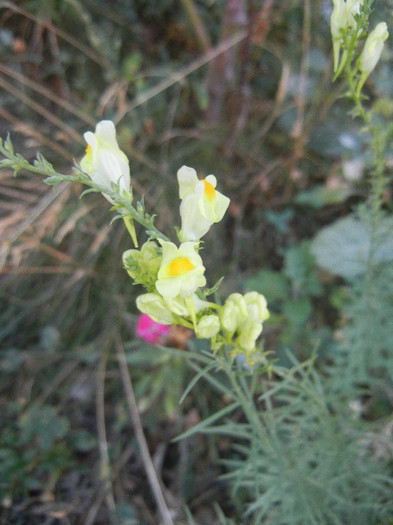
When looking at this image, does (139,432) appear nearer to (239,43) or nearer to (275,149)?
(275,149)

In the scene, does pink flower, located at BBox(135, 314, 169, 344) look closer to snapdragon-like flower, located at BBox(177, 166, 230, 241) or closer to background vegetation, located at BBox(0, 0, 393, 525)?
background vegetation, located at BBox(0, 0, 393, 525)

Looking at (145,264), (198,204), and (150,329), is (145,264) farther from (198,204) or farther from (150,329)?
(150,329)

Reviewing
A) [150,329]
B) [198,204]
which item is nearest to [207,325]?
[198,204]

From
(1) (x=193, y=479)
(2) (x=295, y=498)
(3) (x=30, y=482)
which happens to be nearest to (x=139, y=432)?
(1) (x=193, y=479)

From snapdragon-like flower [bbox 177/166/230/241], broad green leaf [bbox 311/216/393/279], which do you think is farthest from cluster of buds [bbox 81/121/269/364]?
broad green leaf [bbox 311/216/393/279]

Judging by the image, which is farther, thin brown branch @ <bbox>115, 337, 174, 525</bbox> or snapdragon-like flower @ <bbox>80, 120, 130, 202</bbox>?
thin brown branch @ <bbox>115, 337, 174, 525</bbox>

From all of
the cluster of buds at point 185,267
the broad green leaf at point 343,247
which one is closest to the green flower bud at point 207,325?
the cluster of buds at point 185,267
